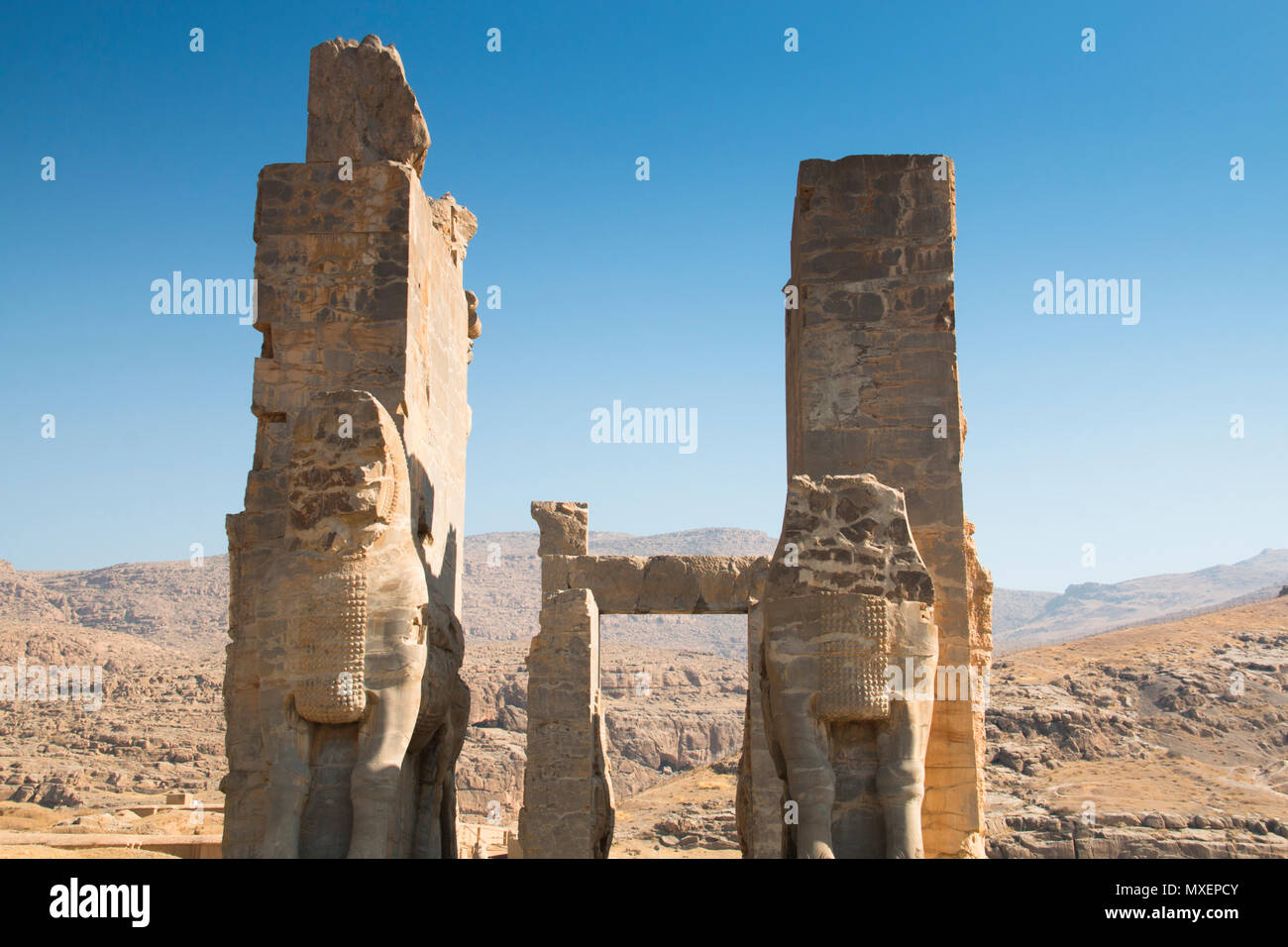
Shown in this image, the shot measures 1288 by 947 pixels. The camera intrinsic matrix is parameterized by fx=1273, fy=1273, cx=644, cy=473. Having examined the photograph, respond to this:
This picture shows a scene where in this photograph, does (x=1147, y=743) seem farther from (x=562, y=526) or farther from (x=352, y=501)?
(x=352, y=501)

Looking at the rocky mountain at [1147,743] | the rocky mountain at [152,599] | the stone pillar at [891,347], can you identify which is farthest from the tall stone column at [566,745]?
the rocky mountain at [152,599]

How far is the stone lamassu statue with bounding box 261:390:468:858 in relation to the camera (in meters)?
5.98

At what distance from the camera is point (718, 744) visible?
88.9 ft

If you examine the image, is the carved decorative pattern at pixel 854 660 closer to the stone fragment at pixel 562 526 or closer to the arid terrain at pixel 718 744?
the arid terrain at pixel 718 744

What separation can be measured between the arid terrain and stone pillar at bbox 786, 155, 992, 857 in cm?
703

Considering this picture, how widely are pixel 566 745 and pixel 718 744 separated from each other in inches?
644

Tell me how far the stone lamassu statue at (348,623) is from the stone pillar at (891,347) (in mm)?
2649


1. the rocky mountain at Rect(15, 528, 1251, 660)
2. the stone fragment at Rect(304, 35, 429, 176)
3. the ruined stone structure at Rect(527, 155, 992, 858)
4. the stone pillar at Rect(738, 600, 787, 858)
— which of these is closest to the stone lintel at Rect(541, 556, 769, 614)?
the stone pillar at Rect(738, 600, 787, 858)

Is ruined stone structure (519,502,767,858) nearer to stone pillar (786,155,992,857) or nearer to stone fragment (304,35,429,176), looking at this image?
stone pillar (786,155,992,857)

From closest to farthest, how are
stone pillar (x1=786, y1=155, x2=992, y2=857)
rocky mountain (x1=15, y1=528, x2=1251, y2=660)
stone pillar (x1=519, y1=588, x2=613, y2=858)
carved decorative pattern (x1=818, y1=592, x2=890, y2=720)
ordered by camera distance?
carved decorative pattern (x1=818, y1=592, x2=890, y2=720)
stone pillar (x1=786, y1=155, x2=992, y2=857)
stone pillar (x1=519, y1=588, x2=613, y2=858)
rocky mountain (x1=15, y1=528, x2=1251, y2=660)
